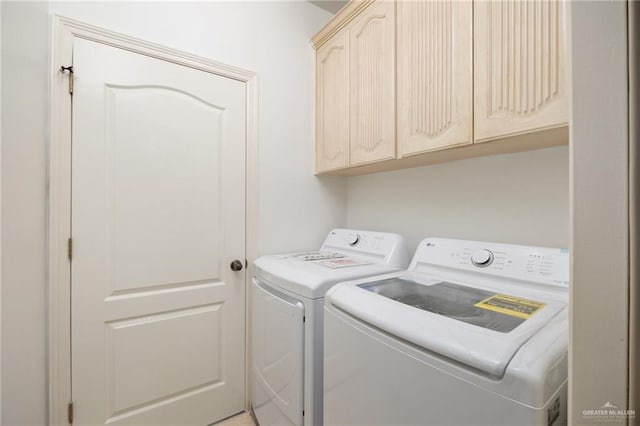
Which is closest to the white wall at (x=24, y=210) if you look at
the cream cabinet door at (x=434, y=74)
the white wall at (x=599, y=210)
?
the cream cabinet door at (x=434, y=74)

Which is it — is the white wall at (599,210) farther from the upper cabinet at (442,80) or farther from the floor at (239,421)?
the floor at (239,421)

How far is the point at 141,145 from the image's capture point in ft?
4.85

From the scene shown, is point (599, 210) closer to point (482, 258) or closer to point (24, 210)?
point (482, 258)

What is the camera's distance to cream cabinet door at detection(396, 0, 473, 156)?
115cm

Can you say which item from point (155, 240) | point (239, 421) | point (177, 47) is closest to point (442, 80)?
point (177, 47)

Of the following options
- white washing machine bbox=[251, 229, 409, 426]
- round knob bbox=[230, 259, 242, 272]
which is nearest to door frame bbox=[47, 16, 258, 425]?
round knob bbox=[230, 259, 242, 272]

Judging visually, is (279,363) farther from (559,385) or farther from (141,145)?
(141,145)

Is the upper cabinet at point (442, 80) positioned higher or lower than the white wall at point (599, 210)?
higher

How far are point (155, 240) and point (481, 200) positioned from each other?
5.78 ft

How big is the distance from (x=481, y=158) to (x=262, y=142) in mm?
1317

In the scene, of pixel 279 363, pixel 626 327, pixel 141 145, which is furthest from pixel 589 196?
pixel 141 145

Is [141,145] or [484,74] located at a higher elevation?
[484,74]

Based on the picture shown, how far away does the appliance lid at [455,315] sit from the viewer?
0.62 metres

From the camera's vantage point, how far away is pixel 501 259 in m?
1.16
